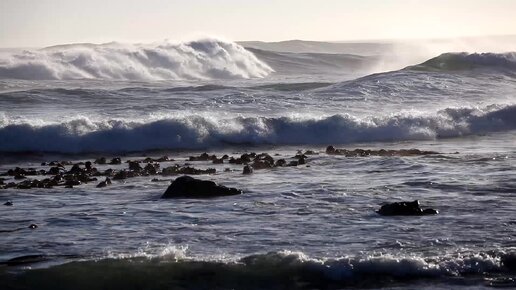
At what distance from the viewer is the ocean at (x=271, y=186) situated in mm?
10477

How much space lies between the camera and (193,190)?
15266 mm

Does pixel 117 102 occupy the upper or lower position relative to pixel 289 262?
upper

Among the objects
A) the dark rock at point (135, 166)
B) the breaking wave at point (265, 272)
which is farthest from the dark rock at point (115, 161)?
the breaking wave at point (265, 272)

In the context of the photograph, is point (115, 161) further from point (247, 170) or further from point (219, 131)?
point (219, 131)

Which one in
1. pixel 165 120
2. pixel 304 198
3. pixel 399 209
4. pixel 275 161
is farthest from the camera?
pixel 165 120

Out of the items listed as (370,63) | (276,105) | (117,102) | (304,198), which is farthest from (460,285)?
(370,63)

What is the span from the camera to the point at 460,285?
32.9 ft

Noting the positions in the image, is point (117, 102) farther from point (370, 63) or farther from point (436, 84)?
point (370, 63)

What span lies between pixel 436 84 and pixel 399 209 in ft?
74.3

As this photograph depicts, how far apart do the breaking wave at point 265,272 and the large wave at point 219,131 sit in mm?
13623

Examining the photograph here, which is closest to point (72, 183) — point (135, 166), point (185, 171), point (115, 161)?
point (135, 166)

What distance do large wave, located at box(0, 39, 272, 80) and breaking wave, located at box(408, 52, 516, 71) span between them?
10990 mm

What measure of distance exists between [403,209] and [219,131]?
500 inches

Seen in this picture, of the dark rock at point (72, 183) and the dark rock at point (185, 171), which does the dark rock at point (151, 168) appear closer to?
the dark rock at point (185, 171)
